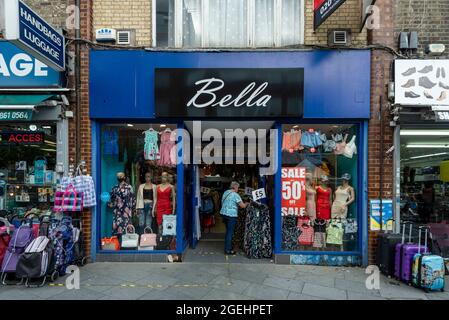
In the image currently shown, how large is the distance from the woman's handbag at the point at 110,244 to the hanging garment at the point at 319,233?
4153 millimetres

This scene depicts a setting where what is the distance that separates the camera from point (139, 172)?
7.37 meters

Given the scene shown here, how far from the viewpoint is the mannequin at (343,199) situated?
707 centimetres

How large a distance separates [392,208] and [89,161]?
6.20 m

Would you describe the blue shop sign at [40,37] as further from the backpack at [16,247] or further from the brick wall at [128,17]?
the backpack at [16,247]

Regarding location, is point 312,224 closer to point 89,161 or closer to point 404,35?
point 404,35

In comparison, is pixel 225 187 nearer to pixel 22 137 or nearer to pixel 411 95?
pixel 22 137

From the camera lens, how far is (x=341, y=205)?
709 centimetres

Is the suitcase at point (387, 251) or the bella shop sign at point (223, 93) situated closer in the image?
the suitcase at point (387, 251)

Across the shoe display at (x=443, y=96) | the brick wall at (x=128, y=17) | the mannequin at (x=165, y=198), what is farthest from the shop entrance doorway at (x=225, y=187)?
the shoe display at (x=443, y=96)

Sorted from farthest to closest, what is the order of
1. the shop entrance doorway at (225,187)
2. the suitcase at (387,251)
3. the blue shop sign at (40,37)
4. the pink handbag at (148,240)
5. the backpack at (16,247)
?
the shop entrance doorway at (225,187), the pink handbag at (148,240), the suitcase at (387,251), the backpack at (16,247), the blue shop sign at (40,37)

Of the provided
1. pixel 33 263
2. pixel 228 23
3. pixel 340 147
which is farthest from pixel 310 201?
pixel 33 263

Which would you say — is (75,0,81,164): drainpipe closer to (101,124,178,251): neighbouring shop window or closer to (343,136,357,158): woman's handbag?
(101,124,178,251): neighbouring shop window

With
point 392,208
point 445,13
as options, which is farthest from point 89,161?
point 445,13

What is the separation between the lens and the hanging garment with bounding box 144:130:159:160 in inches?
285
